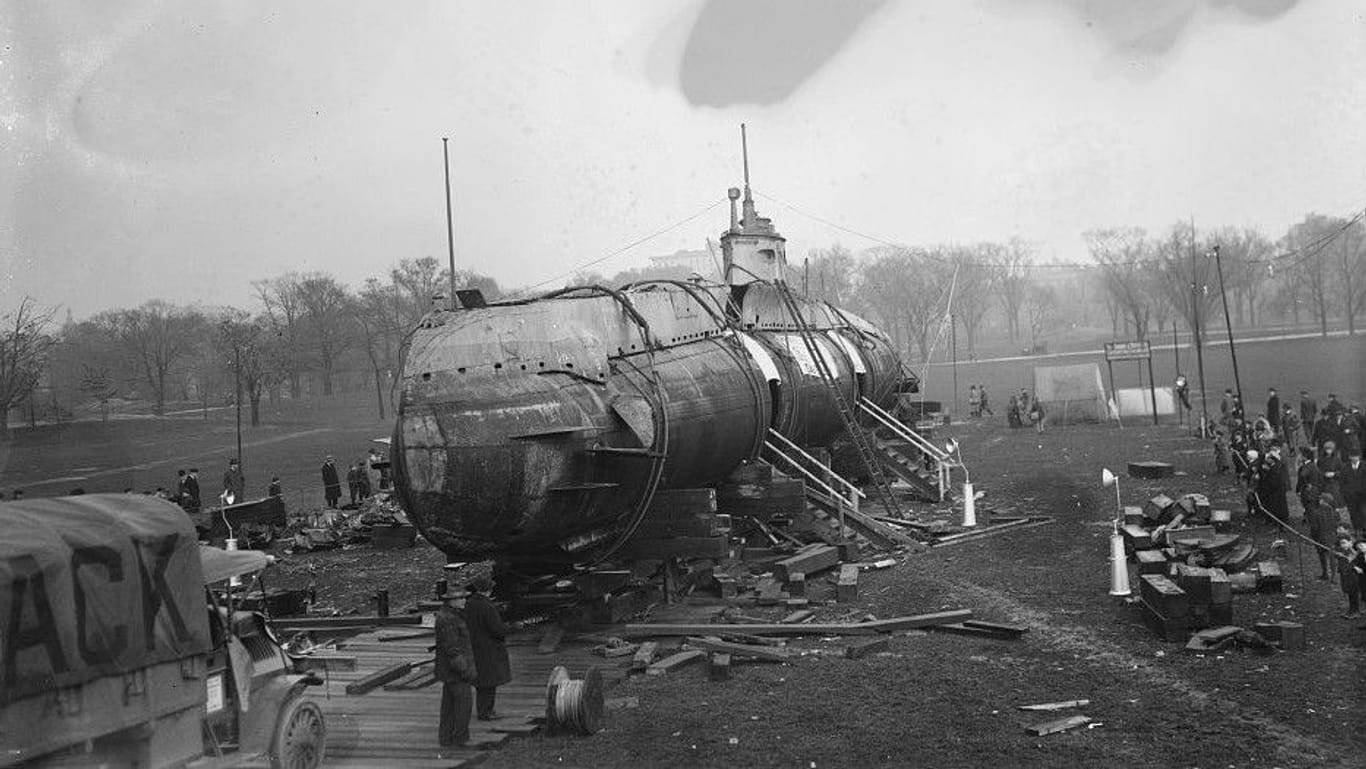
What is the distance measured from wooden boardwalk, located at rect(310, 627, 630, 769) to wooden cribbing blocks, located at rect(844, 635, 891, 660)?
2507 mm

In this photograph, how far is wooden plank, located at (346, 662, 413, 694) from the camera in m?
11.1

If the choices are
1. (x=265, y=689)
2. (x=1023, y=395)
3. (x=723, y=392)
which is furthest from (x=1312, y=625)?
(x=1023, y=395)

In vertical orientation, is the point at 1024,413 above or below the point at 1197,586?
above

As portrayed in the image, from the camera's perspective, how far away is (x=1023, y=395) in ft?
134

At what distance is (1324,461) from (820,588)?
7.71 metres

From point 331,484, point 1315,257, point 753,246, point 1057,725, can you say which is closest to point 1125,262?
point 1315,257

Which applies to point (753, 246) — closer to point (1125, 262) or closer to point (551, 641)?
point (551, 641)

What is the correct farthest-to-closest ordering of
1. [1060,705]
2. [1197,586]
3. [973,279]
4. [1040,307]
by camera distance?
[1040,307]
[973,279]
[1197,586]
[1060,705]

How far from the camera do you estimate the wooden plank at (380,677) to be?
11.1 meters

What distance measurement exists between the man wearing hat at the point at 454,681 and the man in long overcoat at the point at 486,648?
15.5 inches

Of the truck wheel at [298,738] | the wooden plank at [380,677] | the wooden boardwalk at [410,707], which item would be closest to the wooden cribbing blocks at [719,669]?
the wooden boardwalk at [410,707]

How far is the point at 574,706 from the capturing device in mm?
9328

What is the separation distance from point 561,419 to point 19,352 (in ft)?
50.4

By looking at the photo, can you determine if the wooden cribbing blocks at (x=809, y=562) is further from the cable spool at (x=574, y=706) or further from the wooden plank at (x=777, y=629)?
the cable spool at (x=574, y=706)
